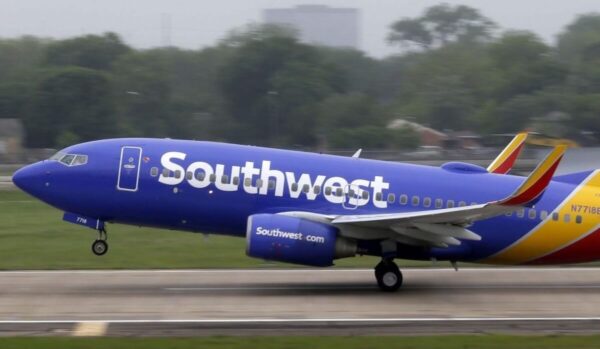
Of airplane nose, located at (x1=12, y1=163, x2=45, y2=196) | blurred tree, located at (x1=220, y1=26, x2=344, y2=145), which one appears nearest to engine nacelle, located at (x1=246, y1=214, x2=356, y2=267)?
airplane nose, located at (x1=12, y1=163, x2=45, y2=196)

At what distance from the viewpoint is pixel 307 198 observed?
25.2m

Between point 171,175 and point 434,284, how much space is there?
7.11m

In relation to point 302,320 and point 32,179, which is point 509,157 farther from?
point 32,179

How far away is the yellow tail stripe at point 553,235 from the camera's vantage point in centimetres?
2558

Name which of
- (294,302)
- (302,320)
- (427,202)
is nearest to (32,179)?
(294,302)

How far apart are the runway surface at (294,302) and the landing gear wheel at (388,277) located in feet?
1.05

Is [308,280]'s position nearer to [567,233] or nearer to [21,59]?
[567,233]

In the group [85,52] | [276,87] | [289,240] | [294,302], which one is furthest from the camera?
[85,52]

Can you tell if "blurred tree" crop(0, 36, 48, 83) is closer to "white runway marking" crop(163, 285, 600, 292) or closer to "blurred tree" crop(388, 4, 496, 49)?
"blurred tree" crop(388, 4, 496, 49)

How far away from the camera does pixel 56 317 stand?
21562 millimetres

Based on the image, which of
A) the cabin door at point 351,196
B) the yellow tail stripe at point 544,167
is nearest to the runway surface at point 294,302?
the cabin door at point 351,196

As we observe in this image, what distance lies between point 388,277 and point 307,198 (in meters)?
2.66

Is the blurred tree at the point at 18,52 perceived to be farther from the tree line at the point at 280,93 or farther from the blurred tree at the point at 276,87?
the blurred tree at the point at 276,87

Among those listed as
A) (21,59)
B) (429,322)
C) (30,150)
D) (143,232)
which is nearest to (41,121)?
(30,150)
